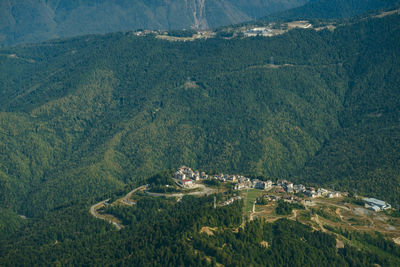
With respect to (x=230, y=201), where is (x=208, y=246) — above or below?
above

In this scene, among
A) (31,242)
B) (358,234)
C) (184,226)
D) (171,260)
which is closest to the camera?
(171,260)

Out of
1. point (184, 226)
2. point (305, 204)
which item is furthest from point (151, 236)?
point (305, 204)

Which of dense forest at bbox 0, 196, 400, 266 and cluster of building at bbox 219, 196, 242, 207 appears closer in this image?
dense forest at bbox 0, 196, 400, 266

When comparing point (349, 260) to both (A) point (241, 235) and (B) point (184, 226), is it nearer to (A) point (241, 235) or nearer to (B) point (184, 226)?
(A) point (241, 235)

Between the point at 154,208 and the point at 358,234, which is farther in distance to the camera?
the point at 154,208

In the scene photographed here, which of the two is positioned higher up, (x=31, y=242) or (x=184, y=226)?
(x=184, y=226)

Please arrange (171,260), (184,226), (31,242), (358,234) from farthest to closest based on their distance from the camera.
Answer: (31,242)
(358,234)
(184,226)
(171,260)

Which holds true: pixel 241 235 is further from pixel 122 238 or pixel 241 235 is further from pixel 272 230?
pixel 122 238

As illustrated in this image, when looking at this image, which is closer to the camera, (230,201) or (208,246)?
(208,246)

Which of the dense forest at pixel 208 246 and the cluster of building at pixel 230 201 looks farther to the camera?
the cluster of building at pixel 230 201
